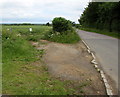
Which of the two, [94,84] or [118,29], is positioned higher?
[118,29]

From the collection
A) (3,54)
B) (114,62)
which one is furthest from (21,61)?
(114,62)

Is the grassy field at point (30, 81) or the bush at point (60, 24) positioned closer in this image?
the grassy field at point (30, 81)

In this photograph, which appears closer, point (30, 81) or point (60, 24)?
point (30, 81)

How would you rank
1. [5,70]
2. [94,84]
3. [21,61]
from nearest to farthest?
1. [94,84]
2. [5,70]
3. [21,61]

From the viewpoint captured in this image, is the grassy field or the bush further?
the bush

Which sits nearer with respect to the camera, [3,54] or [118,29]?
[3,54]

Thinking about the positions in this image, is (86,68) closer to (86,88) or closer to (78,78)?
(78,78)

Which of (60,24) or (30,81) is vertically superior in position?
(60,24)

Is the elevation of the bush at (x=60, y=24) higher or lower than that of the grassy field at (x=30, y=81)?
higher

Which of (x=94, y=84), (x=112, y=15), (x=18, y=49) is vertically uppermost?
(x=112, y=15)

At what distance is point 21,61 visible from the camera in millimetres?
7473

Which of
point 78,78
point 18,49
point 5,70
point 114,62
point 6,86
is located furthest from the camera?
point 18,49

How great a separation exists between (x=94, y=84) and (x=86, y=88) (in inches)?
18.7

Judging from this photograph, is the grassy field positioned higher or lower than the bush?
lower
